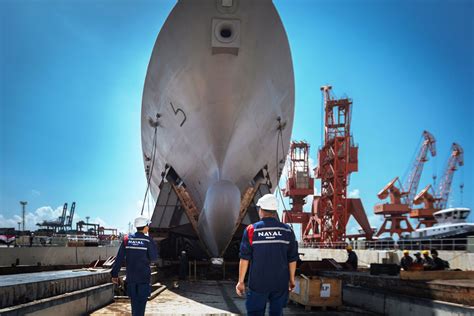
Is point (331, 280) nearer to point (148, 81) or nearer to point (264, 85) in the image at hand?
point (264, 85)

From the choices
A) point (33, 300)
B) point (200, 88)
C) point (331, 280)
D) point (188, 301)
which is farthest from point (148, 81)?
point (33, 300)

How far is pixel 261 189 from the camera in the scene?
574 inches

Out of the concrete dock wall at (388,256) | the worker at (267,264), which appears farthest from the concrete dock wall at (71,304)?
the concrete dock wall at (388,256)

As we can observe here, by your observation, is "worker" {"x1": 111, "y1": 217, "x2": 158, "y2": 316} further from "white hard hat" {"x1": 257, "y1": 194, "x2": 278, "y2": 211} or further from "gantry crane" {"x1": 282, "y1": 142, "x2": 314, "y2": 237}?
"gantry crane" {"x1": 282, "y1": 142, "x2": 314, "y2": 237}

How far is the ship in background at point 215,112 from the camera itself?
39.3 ft

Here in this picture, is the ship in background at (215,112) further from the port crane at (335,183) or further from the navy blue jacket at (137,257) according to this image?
the port crane at (335,183)

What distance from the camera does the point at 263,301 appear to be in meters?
3.44

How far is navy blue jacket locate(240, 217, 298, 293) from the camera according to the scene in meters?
3.43

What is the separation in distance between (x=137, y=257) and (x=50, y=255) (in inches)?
598

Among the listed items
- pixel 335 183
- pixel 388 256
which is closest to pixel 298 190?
pixel 335 183

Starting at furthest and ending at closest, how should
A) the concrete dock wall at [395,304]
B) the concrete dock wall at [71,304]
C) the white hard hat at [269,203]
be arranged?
the concrete dock wall at [395,304], the concrete dock wall at [71,304], the white hard hat at [269,203]

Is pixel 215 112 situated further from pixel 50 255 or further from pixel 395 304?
pixel 50 255

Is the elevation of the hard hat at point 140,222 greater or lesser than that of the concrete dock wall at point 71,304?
greater

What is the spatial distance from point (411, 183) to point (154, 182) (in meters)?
53.2
